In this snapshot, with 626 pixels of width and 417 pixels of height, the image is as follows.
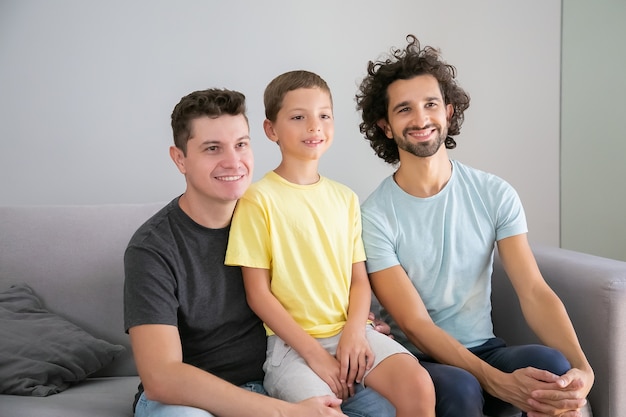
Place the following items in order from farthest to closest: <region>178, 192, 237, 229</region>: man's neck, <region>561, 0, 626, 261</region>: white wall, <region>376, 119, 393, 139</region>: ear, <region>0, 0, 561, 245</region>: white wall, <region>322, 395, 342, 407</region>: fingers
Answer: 1. <region>561, 0, 626, 261</region>: white wall
2. <region>0, 0, 561, 245</region>: white wall
3. <region>376, 119, 393, 139</region>: ear
4. <region>178, 192, 237, 229</region>: man's neck
5. <region>322, 395, 342, 407</region>: fingers

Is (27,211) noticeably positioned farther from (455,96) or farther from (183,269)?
(455,96)

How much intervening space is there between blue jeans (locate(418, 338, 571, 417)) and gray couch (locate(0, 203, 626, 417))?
0.68ft

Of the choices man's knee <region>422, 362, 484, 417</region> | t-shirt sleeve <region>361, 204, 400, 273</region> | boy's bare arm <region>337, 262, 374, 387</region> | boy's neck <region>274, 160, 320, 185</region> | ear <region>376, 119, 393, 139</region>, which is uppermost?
ear <region>376, 119, 393, 139</region>

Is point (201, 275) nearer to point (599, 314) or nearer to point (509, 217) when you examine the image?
point (509, 217)

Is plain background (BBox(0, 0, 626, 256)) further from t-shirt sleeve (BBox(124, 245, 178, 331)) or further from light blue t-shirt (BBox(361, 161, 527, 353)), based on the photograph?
t-shirt sleeve (BBox(124, 245, 178, 331))

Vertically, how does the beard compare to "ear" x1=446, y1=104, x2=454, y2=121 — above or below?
below

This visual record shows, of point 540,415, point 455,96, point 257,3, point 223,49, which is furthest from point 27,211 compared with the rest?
point 540,415

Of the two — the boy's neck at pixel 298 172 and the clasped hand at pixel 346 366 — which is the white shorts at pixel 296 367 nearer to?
the clasped hand at pixel 346 366

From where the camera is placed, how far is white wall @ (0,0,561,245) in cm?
257

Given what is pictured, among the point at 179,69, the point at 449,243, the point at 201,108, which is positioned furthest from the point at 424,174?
the point at 179,69

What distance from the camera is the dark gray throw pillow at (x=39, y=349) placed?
6.08 feet

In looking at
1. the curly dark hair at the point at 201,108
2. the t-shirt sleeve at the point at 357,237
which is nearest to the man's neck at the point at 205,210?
the curly dark hair at the point at 201,108

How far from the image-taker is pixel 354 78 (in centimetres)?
280

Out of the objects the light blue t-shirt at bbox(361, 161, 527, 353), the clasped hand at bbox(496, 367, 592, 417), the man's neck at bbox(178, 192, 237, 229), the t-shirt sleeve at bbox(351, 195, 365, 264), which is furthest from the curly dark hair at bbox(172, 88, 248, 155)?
the clasped hand at bbox(496, 367, 592, 417)
